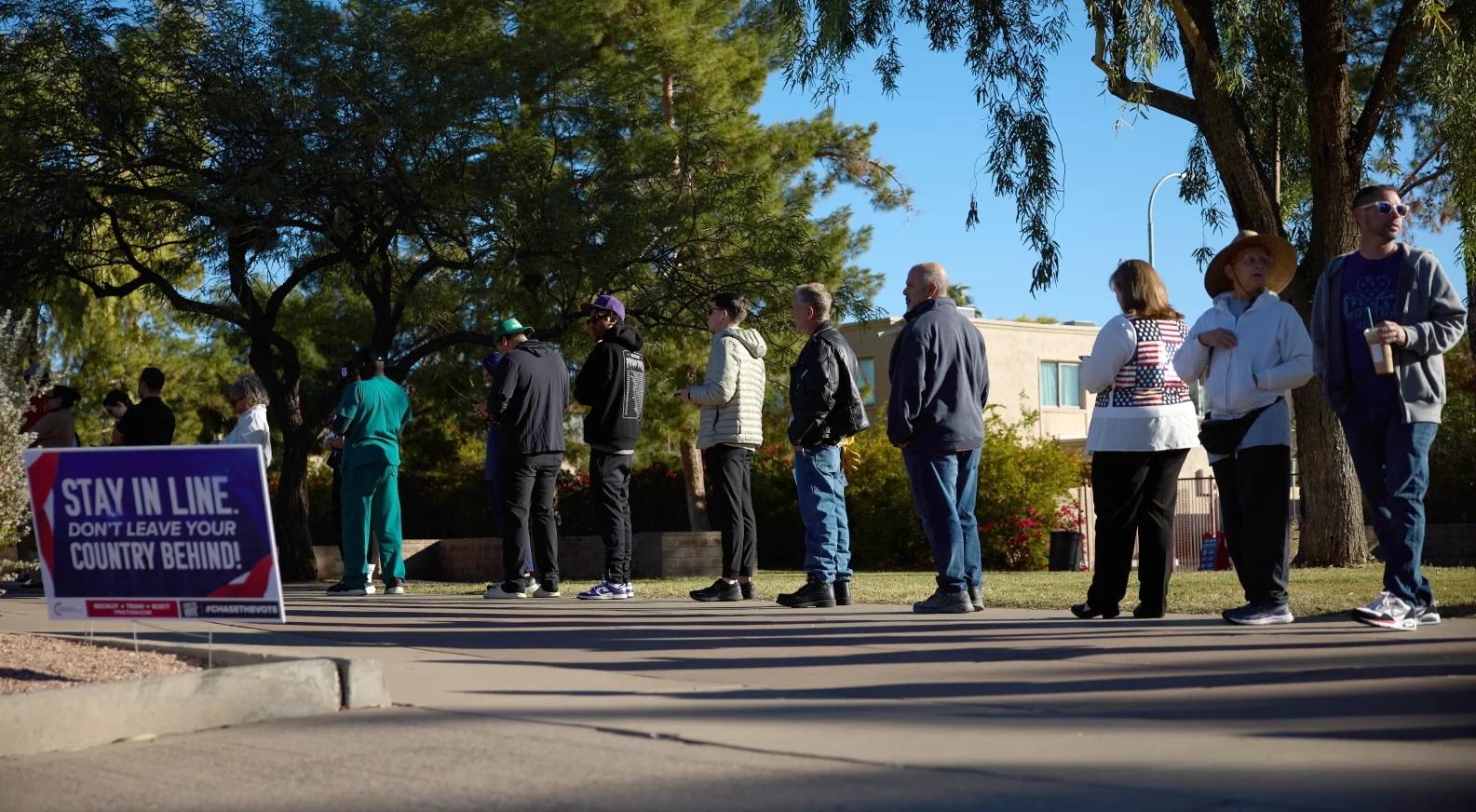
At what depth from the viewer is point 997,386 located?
51.1 metres

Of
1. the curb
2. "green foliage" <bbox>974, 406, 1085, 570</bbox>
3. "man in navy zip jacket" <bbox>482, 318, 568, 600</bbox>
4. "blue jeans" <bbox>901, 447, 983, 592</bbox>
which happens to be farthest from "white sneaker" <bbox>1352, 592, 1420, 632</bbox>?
"green foliage" <bbox>974, 406, 1085, 570</bbox>

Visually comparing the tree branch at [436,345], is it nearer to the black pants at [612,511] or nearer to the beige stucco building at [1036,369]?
the black pants at [612,511]

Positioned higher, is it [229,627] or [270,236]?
[270,236]

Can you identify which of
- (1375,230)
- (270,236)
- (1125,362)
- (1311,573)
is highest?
(270,236)

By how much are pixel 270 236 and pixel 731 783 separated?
12.1m

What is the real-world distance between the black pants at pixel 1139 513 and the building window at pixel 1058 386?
4556cm

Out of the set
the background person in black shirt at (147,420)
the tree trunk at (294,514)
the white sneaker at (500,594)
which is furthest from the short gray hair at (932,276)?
the tree trunk at (294,514)

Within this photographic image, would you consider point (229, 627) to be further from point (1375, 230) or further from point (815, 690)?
point (1375, 230)

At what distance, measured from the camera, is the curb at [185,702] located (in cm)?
495

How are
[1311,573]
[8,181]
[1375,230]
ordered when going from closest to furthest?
[1375,230] → [1311,573] → [8,181]

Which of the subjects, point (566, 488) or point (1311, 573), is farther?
point (566, 488)

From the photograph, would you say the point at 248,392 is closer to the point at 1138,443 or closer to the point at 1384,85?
the point at 1138,443

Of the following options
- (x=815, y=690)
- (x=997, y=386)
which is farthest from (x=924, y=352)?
(x=997, y=386)

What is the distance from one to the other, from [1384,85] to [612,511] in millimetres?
7823
